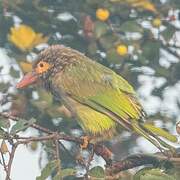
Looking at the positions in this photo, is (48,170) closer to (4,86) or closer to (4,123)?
(4,123)

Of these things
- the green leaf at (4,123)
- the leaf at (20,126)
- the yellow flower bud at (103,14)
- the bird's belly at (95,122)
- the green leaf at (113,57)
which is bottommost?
the green leaf at (113,57)

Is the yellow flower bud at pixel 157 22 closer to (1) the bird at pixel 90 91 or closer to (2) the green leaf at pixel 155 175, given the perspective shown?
(1) the bird at pixel 90 91

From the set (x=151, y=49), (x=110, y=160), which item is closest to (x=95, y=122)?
(x=110, y=160)

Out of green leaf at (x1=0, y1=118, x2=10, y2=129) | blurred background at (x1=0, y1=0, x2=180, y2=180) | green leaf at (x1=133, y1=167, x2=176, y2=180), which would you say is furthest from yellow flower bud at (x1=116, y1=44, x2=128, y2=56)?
green leaf at (x1=133, y1=167, x2=176, y2=180)

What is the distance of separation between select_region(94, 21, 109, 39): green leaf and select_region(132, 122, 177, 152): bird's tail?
0.98 meters

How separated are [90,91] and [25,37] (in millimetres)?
657

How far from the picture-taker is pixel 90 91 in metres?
3.04

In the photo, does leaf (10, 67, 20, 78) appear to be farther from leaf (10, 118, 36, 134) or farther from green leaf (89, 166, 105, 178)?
green leaf (89, 166, 105, 178)

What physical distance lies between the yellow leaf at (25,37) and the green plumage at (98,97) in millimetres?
369

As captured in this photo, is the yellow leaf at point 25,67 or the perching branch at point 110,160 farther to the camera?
the yellow leaf at point 25,67

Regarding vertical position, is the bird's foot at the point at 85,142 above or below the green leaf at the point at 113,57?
above

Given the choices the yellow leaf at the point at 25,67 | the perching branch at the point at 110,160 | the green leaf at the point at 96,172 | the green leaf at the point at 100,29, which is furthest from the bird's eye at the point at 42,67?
the green leaf at the point at 96,172

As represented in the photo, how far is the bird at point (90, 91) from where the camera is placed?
9.12 ft

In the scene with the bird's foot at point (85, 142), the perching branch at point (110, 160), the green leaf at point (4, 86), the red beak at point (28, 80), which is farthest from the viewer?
the green leaf at point (4, 86)
